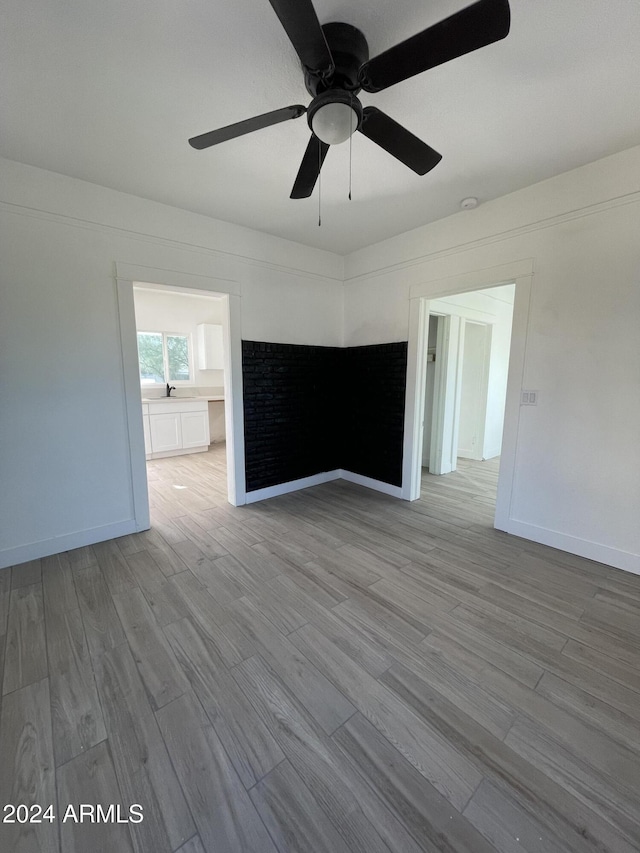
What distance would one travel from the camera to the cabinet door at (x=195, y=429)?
5.64 metres

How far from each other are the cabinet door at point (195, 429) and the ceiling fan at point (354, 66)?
452cm

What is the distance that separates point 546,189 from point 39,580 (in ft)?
15.1

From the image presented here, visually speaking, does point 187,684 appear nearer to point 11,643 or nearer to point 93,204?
point 11,643

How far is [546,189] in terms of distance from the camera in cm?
252

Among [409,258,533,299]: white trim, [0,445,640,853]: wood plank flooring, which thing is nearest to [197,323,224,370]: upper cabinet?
[409,258,533,299]: white trim

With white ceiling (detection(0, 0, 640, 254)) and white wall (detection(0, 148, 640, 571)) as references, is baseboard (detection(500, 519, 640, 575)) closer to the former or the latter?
white wall (detection(0, 148, 640, 571))

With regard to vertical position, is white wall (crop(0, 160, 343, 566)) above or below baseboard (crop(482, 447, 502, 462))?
above

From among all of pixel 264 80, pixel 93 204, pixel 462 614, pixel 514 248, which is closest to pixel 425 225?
pixel 514 248

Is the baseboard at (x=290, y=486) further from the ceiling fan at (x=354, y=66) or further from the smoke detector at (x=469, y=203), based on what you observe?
the smoke detector at (x=469, y=203)

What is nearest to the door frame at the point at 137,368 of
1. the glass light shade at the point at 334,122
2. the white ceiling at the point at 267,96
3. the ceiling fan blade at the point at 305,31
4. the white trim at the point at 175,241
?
the white trim at the point at 175,241

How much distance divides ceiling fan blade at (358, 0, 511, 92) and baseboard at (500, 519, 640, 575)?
2.99 meters

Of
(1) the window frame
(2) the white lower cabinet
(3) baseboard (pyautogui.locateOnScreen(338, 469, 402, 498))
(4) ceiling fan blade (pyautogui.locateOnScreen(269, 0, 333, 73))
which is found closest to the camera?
(4) ceiling fan blade (pyautogui.locateOnScreen(269, 0, 333, 73))

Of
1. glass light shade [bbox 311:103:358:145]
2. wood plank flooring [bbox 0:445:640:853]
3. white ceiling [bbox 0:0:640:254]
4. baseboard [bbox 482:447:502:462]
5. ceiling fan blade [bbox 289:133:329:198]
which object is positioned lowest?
wood plank flooring [bbox 0:445:640:853]

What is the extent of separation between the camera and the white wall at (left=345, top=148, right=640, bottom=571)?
2.29 metres
